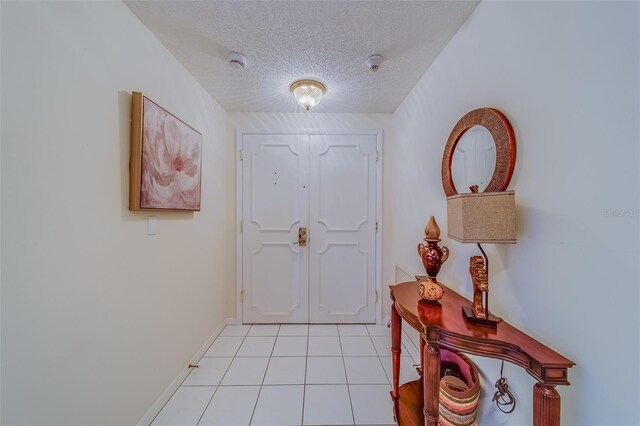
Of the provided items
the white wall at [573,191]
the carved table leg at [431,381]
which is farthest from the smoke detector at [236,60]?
the carved table leg at [431,381]

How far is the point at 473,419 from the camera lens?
1.03 meters

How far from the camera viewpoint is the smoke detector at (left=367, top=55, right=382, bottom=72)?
1523mm

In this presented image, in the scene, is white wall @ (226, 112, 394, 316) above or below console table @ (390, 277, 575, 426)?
above

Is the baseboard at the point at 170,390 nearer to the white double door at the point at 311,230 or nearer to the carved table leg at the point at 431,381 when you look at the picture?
the white double door at the point at 311,230

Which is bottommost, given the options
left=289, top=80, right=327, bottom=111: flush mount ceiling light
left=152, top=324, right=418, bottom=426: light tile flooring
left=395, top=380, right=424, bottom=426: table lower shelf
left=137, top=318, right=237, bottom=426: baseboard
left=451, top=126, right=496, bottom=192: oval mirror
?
left=152, top=324, right=418, bottom=426: light tile flooring

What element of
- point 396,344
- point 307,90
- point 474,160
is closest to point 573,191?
point 474,160

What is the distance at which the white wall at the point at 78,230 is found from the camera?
2.48 ft

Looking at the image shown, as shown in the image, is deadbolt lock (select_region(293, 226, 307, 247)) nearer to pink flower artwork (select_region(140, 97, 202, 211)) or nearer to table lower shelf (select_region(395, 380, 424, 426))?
pink flower artwork (select_region(140, 97, 202, 211))

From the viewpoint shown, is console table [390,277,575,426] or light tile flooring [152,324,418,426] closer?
console table [390,277,575,426]

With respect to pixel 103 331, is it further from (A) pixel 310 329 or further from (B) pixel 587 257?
(B) pixel 587 257

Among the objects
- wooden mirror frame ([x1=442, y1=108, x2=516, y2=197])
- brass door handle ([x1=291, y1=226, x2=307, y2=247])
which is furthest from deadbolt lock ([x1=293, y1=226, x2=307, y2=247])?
wooden mirror frame ([x1=442, y1=108, x2=516, y2=197])

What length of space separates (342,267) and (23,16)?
2.46 metres

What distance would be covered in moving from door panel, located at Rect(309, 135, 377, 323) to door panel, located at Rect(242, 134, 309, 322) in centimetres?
13

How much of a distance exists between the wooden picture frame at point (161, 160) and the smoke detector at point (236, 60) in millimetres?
544
